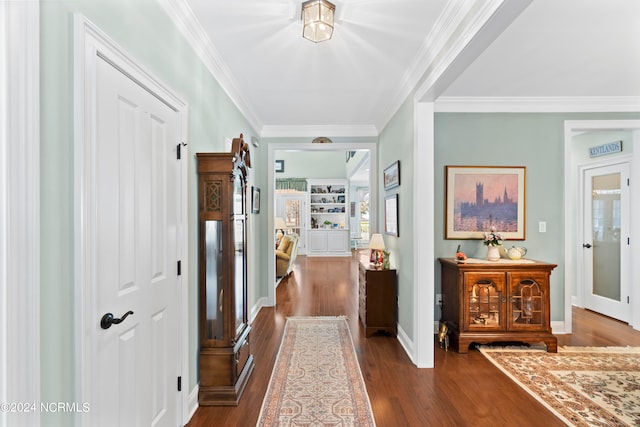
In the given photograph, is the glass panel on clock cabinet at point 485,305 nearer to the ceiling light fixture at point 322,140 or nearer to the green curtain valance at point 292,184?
the ceiling light fixture at point 322,140

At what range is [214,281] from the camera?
2.32m

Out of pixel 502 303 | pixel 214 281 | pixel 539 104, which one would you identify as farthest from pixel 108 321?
pixel 539 104

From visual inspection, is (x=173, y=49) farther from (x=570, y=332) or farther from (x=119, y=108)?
(x=570, y=332)

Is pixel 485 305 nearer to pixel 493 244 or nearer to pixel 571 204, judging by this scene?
pixel 493 244

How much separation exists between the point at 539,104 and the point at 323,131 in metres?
2.74

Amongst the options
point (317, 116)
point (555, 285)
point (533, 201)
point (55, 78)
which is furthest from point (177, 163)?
point (555, 285)

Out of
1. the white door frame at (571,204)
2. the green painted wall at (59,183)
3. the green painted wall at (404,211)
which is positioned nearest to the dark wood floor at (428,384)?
the white door frame at (571,204)

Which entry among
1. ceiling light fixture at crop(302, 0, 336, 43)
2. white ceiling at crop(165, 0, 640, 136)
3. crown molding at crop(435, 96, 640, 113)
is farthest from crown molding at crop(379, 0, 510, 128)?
crown molding at crop(435, 96, 640, 113)

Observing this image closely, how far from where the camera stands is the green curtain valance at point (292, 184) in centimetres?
1051

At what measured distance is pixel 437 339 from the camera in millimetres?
3451

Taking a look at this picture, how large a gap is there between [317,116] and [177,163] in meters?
2.57

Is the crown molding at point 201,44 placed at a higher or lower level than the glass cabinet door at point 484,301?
higher

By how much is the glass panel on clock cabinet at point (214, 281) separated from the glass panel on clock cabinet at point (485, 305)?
8.05 feet

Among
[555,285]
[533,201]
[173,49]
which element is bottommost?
[555,285]
